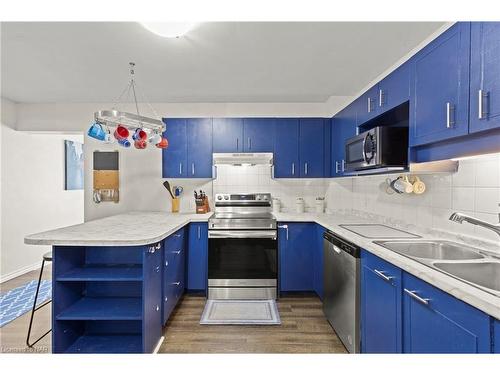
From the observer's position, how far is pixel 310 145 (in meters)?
3.52

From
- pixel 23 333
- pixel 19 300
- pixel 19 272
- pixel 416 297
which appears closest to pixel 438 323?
pixel 416 297

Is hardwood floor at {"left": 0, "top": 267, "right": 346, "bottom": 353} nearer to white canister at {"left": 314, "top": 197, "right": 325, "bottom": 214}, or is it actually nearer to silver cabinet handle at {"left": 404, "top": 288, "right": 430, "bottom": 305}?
silver cabinet handle at {"left": 404, "top": 288, "right": 430, "bottom": 305}

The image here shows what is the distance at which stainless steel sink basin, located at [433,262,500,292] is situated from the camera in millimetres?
1287

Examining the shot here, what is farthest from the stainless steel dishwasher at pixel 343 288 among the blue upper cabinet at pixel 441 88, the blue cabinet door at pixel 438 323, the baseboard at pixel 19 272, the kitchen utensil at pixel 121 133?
the baseboard at pixel 19 272

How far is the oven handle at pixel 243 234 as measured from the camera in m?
2.98

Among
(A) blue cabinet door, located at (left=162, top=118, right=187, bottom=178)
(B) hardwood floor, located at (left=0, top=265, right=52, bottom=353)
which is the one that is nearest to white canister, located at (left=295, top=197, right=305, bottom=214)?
(A) blue cabinet door, located at (left=162, top=118, right=187, bottom=178)

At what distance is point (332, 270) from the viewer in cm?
229

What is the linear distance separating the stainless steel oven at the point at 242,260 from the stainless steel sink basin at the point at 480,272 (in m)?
1.86

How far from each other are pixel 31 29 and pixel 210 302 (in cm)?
274

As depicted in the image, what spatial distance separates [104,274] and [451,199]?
235cm

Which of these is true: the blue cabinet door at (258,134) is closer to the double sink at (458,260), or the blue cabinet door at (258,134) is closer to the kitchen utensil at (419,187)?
the kitchen utensil at (419,187)

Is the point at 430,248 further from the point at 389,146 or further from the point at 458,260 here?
the point at 389,146
